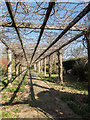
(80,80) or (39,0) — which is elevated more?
(39,0)

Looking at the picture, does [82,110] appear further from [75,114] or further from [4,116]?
[4,116]

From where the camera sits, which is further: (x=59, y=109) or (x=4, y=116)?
(x=59, y=109)

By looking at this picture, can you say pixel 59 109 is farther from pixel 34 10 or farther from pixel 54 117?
pixel 34 10

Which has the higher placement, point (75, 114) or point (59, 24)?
point (59, 24)

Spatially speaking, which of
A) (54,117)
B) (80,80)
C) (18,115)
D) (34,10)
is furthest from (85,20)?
(80,80)

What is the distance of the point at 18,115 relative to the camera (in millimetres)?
2729

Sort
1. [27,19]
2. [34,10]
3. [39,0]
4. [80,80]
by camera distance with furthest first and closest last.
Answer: [80,80] < [27,19] < [34,10] < [39,0]

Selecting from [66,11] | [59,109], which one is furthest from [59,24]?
[59,109]

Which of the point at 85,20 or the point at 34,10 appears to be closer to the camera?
the point at 34,10

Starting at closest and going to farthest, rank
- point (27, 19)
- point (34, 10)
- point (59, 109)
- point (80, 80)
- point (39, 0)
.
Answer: point (39, 0)
point (34, 10)
point (27, 19)
point (59, 109)
point (80, 80)

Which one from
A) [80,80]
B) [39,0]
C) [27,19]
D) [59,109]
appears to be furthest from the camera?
[80,80]

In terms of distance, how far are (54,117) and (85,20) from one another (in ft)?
9.26

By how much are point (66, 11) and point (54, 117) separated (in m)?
2.74

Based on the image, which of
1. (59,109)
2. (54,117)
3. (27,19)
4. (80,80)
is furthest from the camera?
(80,80)
